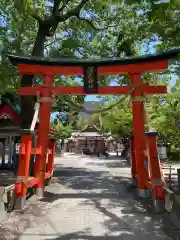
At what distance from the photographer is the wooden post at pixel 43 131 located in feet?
27.5

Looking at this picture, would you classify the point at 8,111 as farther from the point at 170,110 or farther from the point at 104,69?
the point at 170,110

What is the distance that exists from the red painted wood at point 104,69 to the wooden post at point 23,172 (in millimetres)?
2584

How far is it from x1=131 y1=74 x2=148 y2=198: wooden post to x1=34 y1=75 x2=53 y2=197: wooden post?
3.04 metres

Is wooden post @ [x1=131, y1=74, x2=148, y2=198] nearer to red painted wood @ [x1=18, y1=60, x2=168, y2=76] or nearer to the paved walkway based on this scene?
red painted wood @ [x1=18, y1=60, x2=168, y2=76]

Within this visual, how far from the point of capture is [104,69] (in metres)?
8.78

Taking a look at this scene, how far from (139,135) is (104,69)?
2.68 metres

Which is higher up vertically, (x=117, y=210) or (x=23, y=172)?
(x=23, y=172)

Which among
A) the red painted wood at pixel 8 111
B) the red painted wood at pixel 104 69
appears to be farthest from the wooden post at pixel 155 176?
the red painted wood at pixel 8 111

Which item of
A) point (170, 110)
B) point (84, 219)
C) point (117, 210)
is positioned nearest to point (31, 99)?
point (117, 210)

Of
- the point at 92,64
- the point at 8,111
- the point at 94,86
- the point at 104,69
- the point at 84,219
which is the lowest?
the point at 84,219

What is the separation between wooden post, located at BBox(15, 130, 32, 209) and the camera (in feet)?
22.7

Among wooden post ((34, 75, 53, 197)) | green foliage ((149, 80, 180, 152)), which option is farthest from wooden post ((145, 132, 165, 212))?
green foliage ((149, 80, 180, 152))

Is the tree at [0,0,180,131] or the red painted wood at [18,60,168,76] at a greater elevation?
the tree at [0,0,180,131]

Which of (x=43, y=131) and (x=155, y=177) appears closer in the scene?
(x=155, y=177)
